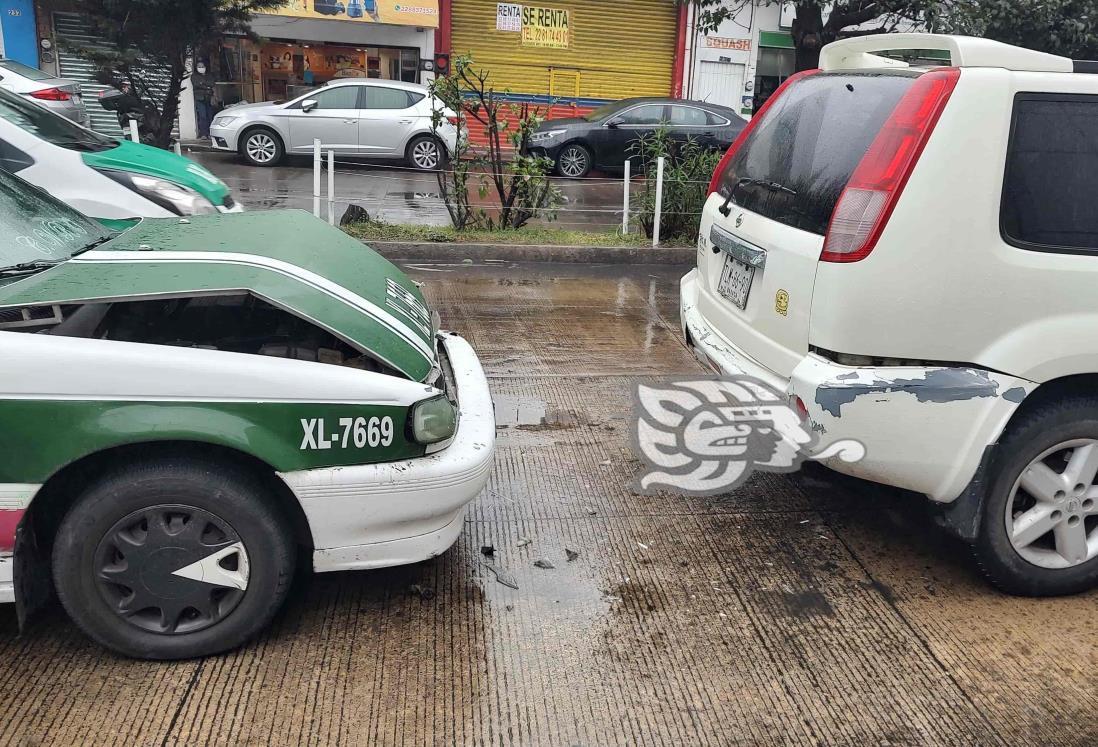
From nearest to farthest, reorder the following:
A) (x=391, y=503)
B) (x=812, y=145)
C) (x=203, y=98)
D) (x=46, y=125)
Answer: (x=391, y=503), (x=812, y=145), (x=46, y=125), (x=203, y=98)

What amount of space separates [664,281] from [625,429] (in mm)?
4316

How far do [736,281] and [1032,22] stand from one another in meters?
11.5

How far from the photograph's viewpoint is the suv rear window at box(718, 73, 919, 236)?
3574 mm

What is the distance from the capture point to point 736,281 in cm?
423

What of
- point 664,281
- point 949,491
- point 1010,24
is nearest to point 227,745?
point 949,491

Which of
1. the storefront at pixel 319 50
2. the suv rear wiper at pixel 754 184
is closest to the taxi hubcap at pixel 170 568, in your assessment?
the suv rear wiper at pixel 754 184

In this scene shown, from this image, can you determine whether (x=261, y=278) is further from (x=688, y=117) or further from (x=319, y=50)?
(x=319, y=50)

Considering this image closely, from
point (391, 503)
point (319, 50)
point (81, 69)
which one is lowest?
point (391, 503)

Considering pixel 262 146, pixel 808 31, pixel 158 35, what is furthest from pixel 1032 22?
pixel 262 146

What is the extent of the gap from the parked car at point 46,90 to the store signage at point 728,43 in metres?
15.3

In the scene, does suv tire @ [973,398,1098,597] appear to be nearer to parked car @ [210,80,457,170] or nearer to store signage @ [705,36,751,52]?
parked car @ [210,80,457,170]

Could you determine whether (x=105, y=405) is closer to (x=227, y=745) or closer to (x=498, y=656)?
(x=227, y=745)

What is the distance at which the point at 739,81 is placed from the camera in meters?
23.8

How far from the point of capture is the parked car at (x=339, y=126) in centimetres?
1653
